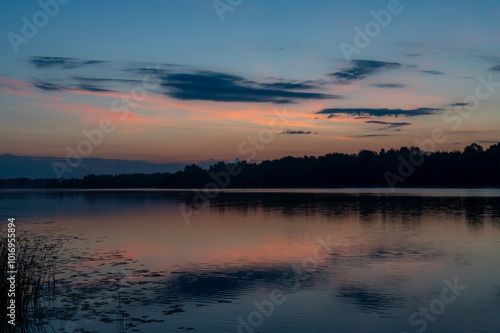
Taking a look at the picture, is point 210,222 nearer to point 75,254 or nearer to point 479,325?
point 75,254

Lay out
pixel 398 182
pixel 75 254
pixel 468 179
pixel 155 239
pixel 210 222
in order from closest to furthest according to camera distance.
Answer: pixel 75 254
pixel 155 239
pixel 210 222
pixel 468 179
pixel 398 182

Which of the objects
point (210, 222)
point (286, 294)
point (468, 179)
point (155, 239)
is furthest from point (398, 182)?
point (286, 294)

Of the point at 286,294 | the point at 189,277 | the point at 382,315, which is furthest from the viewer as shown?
the point at 189,277

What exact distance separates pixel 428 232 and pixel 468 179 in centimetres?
14519

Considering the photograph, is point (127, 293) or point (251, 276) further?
point (251, 276)

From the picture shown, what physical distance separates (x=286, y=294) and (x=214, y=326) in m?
3.88

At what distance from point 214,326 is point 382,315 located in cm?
477

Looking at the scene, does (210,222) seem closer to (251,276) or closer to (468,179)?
(251,276)

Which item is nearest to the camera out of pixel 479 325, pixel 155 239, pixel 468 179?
pixel 479 325

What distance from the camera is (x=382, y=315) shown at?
1349 cm

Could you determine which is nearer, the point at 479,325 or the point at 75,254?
the point at 479,325

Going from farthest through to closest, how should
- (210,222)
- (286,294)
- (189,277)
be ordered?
1. (210,222)
2. (189,277)
3. (286,294)

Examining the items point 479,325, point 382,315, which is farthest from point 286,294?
point 479,325

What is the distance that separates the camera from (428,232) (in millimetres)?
32906
